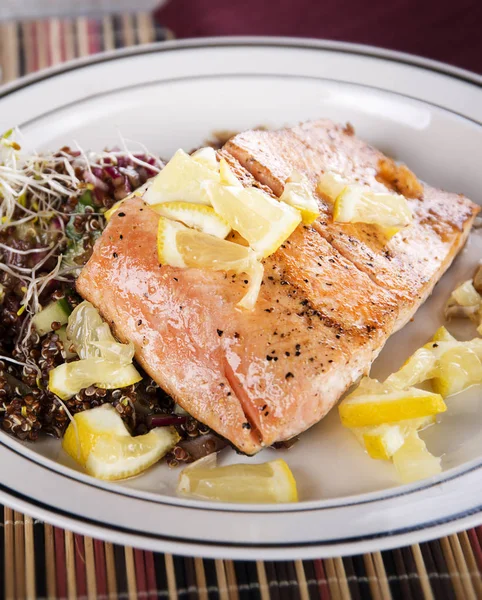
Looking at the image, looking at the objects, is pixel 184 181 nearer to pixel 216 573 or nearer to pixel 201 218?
pixel 201 218

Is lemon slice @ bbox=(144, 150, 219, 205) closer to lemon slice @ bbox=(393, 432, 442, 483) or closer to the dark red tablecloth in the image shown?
lemon slice @ bbox=(393, 432, 442, 483)

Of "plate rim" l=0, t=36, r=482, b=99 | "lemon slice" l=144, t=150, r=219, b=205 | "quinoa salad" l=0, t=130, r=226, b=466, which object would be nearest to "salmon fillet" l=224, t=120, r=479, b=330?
"lemon slice" l=144, t=150, r=219, b=205

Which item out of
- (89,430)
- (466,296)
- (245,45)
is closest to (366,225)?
(466,296)

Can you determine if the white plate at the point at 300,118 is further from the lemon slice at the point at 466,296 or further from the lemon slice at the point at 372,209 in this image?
the lemon slice at the point at 372,209

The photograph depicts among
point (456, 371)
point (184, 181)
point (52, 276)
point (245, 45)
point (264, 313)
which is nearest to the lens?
point (264, 313)

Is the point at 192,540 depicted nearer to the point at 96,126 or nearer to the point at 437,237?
the point at 437,237

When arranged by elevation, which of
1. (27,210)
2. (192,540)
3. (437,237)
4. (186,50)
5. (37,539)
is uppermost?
(186,50)

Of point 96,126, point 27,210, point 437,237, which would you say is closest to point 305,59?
point 96,126
